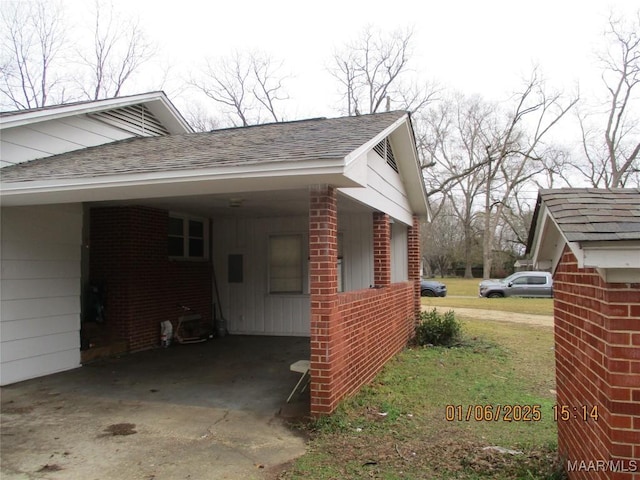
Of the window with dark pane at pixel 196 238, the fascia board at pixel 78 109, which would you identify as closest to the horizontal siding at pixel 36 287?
the fascia board at pixel 78 109

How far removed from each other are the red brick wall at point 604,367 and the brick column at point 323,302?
7.48 ft

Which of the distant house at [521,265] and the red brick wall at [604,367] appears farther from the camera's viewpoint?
the distant house at [521,265]

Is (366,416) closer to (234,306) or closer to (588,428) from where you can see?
(588,428)

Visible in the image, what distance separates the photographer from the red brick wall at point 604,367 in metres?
2.43

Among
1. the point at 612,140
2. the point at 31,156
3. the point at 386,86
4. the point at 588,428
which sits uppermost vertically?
the point at 386,86

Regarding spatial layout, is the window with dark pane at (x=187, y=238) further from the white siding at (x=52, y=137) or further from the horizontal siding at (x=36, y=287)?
the horizontal siding at (x=36, y=287)

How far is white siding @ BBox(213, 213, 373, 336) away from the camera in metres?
10.0

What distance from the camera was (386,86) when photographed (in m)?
30.2

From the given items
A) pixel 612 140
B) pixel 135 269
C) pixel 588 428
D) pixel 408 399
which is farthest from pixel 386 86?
pixel 588 428

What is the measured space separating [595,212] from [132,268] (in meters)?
7.50

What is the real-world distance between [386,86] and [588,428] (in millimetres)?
29719

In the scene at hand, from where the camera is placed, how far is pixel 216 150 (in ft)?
17.9

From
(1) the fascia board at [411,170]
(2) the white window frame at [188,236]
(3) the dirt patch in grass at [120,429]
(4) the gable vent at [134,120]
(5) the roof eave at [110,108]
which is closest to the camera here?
(3) the dirt patch in grass at [120,429]
